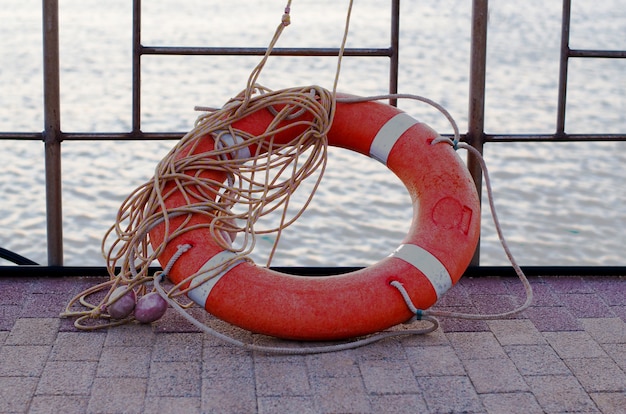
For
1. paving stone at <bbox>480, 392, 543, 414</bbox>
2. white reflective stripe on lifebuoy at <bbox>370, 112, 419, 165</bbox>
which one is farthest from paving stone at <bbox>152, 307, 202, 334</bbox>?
paving stone at <bbox>480, 392, 543, 414</bbox>

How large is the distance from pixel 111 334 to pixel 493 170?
706 centimetres

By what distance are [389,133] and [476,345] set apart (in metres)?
0.64

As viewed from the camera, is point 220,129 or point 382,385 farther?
point 220,129

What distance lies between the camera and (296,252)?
739 centimetres

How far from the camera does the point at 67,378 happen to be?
2340mm

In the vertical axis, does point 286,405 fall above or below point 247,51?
below

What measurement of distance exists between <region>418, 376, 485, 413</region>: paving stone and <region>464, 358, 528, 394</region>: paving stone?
29 mm

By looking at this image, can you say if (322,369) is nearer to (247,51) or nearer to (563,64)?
(247,51)

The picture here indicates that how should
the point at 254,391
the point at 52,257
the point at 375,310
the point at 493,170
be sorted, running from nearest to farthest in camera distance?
→ the point at 254,391 < the point at 375,310 < the point at 52,257 < the point at 493,170

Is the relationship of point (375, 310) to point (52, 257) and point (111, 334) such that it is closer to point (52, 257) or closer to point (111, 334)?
point (111, 334)

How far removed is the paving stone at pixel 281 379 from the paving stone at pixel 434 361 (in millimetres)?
282

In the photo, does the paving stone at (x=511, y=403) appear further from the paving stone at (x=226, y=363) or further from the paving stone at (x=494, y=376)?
the paving stone at (x=226, y=363)

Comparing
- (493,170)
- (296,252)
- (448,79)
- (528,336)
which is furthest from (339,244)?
(528,336)

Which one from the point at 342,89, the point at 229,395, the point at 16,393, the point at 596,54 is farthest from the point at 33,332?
the point at 342,89
